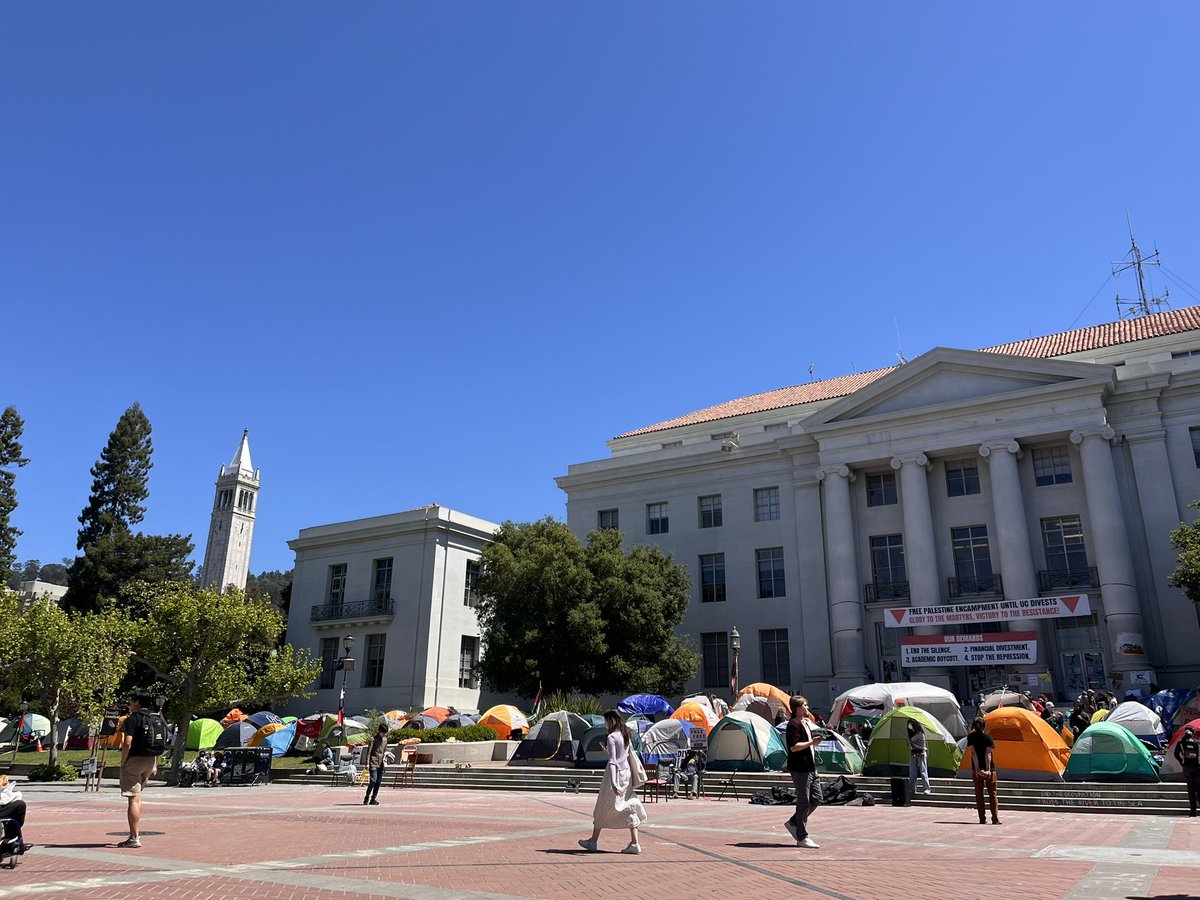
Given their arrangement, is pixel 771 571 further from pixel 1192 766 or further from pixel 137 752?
pixel 137 752

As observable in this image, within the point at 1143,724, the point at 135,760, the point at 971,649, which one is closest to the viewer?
the point at 135,760

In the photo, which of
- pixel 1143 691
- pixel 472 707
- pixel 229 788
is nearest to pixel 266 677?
pixel 229 788

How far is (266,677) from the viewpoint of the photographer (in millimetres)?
26953

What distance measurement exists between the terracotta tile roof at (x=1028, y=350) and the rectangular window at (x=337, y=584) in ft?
58.7

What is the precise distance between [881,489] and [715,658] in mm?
10923

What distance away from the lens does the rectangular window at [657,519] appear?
44.1 meters

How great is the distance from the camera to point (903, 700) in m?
26.8

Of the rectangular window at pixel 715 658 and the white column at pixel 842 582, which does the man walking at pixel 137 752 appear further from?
the rectangular window at pixel 715 658

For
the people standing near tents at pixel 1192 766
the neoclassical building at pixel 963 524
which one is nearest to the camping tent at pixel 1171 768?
the people standing near tents at pixel 1192 766

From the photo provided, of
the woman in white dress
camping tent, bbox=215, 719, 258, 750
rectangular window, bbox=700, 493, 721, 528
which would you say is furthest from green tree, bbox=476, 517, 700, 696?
the woman in white dress

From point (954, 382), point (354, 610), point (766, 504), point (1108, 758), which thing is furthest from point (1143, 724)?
point (354, 610)

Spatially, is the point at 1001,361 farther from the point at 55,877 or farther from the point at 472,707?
the point at 55,877

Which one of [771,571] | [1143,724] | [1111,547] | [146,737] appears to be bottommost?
[146,737]

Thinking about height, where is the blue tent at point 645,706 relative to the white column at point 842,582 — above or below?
below
